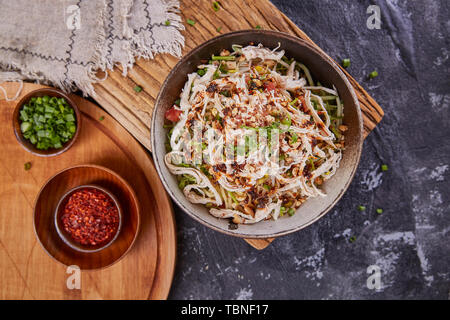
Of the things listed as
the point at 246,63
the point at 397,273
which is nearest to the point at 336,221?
the point at 397,273

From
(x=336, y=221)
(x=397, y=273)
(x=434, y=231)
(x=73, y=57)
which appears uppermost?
(x=73, y=57)

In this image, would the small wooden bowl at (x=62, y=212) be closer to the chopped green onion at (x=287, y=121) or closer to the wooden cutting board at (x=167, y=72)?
the wooden cutting board at (x=167, y=72)

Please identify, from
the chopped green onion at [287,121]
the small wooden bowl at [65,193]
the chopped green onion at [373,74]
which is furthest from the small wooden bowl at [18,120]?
the chopped green onion at [373,74]

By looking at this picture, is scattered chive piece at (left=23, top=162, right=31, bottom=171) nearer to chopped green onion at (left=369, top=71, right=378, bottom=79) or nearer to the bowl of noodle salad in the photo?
the bowl of noodle salad

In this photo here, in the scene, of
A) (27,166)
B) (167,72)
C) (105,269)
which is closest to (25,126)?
(27,166)

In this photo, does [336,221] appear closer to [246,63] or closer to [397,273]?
[397,273]

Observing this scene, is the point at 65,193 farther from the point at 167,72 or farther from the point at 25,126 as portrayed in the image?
the point at 167,72
